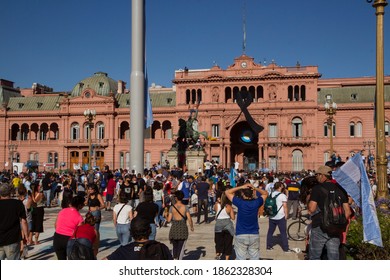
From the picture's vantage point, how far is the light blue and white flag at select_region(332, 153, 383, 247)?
7188 millimetres

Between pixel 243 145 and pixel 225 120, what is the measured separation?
4321 mm

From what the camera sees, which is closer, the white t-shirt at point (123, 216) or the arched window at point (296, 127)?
the white t-shirt at point (123, 216)

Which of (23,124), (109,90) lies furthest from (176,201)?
(23,124)

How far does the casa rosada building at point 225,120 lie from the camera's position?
59062mm

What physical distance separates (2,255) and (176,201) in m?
3.58

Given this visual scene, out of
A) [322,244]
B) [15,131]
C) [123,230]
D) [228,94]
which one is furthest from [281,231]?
[15,131]

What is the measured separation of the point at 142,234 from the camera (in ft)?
17.3

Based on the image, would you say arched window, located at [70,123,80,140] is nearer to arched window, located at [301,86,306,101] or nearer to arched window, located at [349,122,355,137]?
arched window, located at [301,86,306,101]

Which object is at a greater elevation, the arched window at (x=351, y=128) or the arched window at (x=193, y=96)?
the arched window at (x=193, y=96)

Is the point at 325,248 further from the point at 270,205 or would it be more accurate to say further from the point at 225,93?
the point at 225,93

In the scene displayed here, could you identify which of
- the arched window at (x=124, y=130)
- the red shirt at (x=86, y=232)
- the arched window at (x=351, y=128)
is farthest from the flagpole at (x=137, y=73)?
the arched window at (x=124, y=130)

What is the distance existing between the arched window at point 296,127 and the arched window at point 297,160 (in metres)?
2.17

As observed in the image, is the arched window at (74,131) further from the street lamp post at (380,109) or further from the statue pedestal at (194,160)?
the street lamp post at (380,109)

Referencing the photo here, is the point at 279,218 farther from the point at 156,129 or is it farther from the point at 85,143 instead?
the point at 85,143
